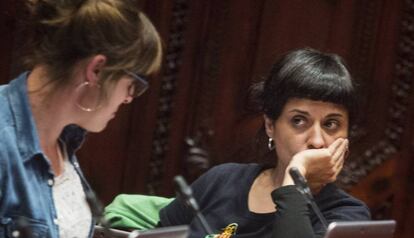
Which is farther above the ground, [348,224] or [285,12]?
[285,12]

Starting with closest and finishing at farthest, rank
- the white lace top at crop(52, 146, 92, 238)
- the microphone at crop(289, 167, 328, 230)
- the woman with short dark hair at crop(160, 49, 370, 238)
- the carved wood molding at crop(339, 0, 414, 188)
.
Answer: the white lace top at crop(52, 146, 92, 238), the microphone at crop(289, 167, 328, 230), the woman with short dark hair at crop(160, 49, 370, 238), the carved wood molding at crop(339, 0, 414, 188)

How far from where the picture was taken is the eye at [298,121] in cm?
208

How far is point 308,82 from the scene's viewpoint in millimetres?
2084

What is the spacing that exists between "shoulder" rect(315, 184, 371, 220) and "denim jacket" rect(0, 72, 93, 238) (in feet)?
2.14

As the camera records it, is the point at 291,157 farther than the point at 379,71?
No

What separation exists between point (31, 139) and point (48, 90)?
89 millimetres

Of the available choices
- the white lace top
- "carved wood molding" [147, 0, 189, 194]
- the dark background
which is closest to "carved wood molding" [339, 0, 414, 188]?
the dark background

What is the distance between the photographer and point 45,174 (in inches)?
66.7

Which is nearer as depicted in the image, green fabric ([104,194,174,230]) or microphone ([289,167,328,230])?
microphone ([289,167,328,230])

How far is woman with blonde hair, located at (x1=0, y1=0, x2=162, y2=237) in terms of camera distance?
1.63m

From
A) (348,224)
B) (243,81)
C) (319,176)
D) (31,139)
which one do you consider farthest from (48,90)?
(243,81)

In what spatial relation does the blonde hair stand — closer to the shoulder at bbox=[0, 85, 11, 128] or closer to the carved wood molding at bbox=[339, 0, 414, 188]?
the shoulder at bbox=[0, 85, 11, 128]

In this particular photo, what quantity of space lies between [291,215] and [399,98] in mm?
1209

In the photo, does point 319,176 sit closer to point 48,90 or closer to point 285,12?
point 48,90
